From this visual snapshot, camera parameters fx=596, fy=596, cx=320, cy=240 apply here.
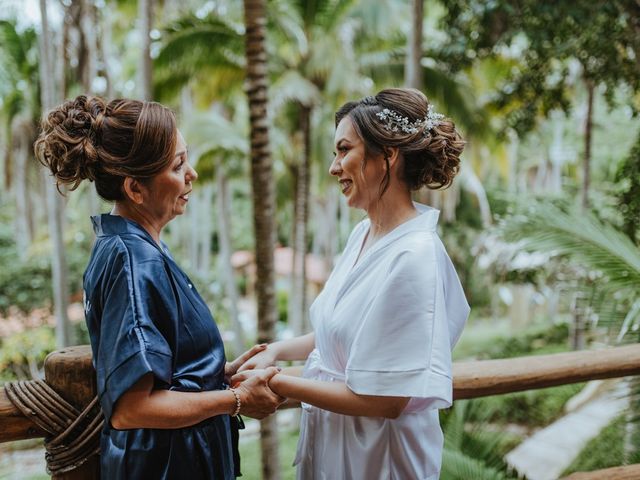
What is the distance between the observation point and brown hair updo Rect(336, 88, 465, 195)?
1637 millimetres

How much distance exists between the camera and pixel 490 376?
82.3 inches

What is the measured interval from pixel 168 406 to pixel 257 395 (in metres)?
0.25

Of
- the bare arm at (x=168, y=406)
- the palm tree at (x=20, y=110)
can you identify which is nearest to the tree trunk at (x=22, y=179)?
the palm tree at (x=20, y=110)

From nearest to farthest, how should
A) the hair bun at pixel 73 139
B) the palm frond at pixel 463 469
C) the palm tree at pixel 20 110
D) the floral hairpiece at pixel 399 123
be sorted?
the hair bun at pixel 73 139 → the floral hairpiece at pixel 399 123 → the palm frond at pixel 463 469 → the palm tree at pixel 20 110

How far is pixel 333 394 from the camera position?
1518mm

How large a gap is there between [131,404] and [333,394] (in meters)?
0.50

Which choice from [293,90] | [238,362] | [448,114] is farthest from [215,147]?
[238,362]

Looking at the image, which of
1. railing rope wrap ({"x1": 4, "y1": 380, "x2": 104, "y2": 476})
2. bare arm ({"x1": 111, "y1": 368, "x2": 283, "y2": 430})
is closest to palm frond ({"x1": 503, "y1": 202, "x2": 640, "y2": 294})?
bare arm ({"x1": 111, "y1": 368, "x2": 283, "y2": 430})

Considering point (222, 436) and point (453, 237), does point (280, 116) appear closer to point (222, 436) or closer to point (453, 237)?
point (453, 237)

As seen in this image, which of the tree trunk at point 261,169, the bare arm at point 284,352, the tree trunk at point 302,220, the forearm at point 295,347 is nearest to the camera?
the bare arm at point 284,352

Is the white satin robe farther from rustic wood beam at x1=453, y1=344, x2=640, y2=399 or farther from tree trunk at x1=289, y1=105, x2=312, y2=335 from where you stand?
tree trunk at x1=289, y1=105, x2=312, y2=335

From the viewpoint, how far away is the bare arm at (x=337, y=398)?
1497 millimetres

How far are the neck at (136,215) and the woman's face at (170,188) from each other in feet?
0.06

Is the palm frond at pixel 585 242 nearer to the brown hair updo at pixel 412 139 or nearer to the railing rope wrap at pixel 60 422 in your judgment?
the brown hair updo at pixel 412 139
